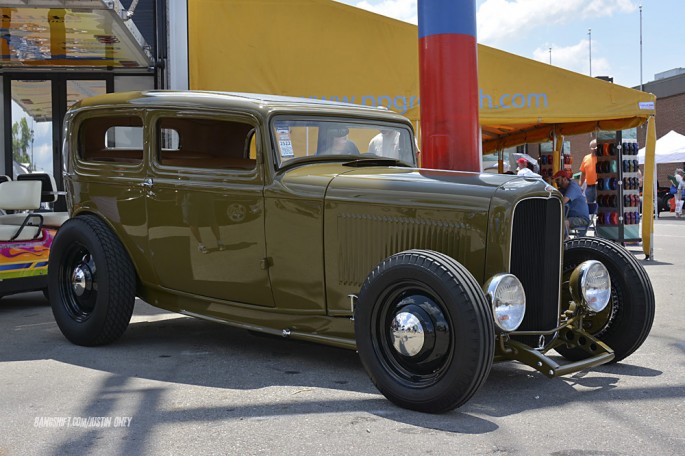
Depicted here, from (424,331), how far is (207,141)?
2730mm

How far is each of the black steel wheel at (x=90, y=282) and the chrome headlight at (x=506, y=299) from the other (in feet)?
8.55

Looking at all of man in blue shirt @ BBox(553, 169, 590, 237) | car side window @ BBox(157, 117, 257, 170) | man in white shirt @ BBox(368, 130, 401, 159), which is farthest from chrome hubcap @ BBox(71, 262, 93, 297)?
man in blue shirt @ BBox(553, 169, 590, 237)

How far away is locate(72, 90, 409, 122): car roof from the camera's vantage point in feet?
16.5

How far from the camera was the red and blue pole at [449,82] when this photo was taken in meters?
7.26

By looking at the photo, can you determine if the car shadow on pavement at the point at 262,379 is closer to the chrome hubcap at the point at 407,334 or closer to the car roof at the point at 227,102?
the chrome hubcap at the point at 407,334

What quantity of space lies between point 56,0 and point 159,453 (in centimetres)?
578

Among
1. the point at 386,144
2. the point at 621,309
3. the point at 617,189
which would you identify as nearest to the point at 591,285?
the point at 621,309

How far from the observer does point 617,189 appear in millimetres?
12797

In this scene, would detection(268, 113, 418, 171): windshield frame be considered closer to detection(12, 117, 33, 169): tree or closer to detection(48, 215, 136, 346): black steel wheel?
detection(48, 215, 136, 346): black steel wheel

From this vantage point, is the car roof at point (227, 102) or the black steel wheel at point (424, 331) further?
the car roof at point (227, 102)

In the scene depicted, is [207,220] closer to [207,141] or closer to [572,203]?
[207,141]

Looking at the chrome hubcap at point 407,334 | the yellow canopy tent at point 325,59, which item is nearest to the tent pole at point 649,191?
the yellow canopy tent at point 325,59

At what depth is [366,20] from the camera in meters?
9.70

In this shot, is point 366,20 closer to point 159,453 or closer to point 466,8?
point 466,8
